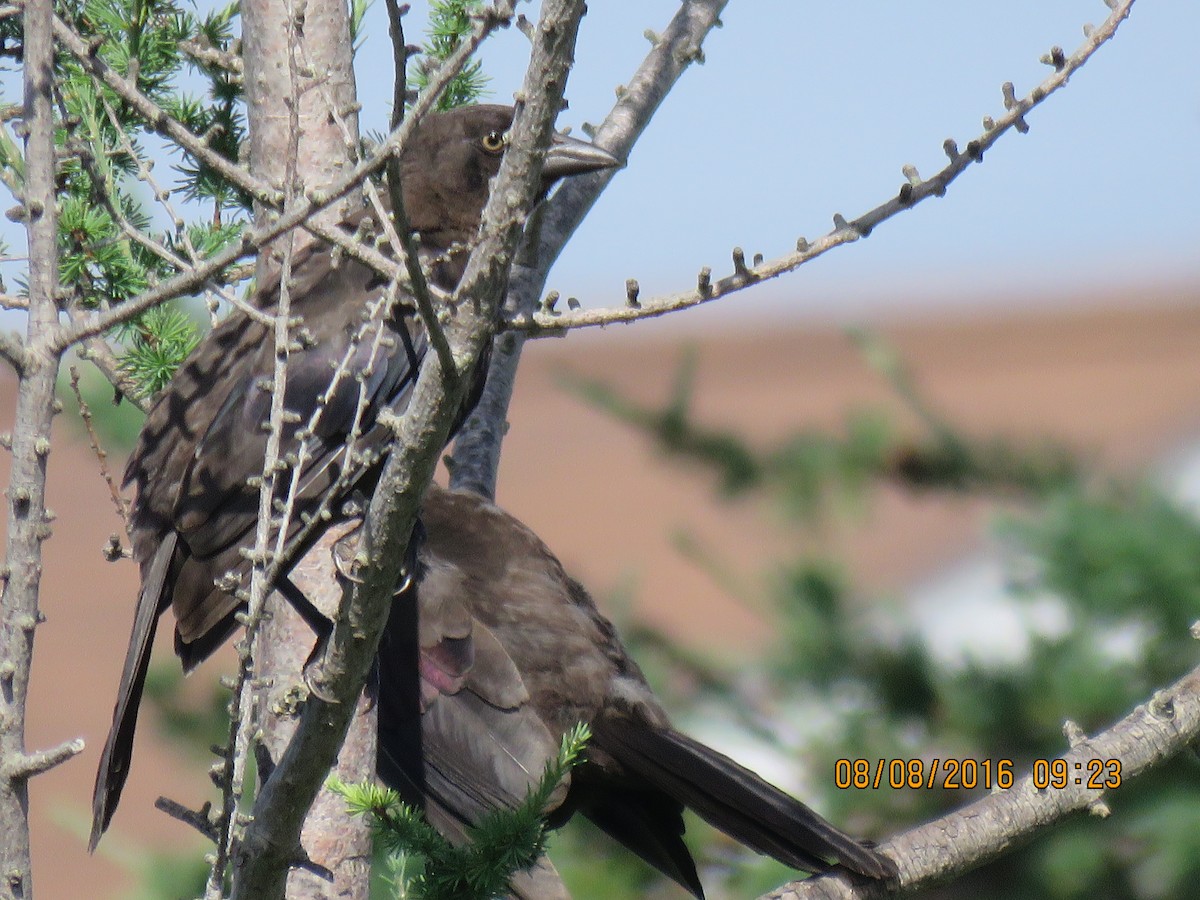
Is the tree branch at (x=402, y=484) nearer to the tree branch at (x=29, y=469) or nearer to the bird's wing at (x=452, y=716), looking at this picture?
the tree branch at (x=29, y=469)

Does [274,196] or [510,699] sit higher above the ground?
[510,699]

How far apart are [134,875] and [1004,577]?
313cm

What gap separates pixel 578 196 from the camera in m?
3.88

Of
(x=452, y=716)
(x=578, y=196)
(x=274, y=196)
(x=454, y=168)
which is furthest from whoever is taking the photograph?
(x=578, y=196)

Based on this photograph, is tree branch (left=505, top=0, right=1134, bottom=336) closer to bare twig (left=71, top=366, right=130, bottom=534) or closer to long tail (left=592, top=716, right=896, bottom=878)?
bare twig (left=71, top=366, right=130, bottom=534)

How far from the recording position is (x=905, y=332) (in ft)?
37.9

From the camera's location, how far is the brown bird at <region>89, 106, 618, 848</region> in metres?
2.87

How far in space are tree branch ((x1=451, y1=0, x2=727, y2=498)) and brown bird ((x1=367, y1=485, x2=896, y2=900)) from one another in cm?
19

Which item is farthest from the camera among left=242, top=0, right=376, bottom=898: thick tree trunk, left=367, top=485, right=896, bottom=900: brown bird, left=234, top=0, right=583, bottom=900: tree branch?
left=367, top=485, right=896, bottom=900: brown bird

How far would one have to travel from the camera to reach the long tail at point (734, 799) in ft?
8.11
